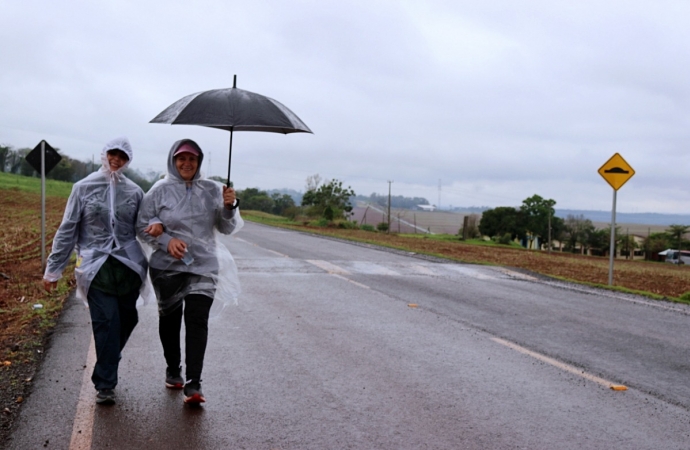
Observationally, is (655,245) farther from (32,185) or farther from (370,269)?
(32,185)

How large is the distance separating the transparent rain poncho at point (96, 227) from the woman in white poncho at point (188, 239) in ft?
0.49

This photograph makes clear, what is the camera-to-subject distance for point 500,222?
2635 inches

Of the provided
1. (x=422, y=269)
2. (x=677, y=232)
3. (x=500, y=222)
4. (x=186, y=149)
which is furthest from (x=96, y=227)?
(x=677, y=232)

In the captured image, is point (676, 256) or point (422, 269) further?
point (676, 256)

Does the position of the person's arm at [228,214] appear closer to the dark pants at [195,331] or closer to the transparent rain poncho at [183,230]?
the transparent rain poncho at [183,230]

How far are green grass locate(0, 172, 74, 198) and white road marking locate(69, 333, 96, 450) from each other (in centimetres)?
6921

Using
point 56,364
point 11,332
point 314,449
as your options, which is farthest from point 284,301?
point 314,449

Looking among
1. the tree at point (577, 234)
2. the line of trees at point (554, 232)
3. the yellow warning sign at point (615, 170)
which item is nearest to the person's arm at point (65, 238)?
the yellow warning sign at point (615, 170)

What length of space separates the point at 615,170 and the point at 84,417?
46.2ft

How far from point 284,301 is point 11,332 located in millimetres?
3865

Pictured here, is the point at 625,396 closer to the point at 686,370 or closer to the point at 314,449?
the point at 686,370

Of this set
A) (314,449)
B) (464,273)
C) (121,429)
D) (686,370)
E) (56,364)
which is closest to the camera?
(314,449)

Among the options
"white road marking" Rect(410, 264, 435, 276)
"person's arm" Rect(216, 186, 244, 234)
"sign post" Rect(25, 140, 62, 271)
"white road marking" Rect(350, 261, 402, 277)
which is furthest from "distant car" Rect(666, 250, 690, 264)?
"person's arm" Rect(216, 186, 244, 234)

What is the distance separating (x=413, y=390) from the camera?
5836mm
